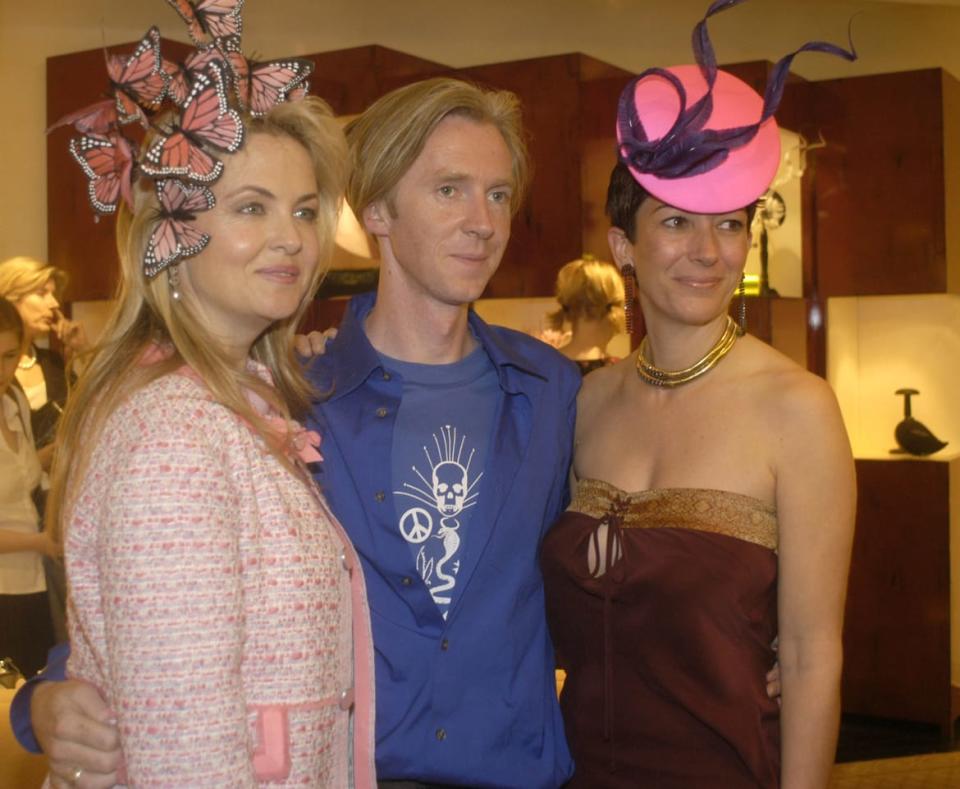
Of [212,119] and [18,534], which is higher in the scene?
[212,119]

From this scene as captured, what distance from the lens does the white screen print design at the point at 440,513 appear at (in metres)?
2.10

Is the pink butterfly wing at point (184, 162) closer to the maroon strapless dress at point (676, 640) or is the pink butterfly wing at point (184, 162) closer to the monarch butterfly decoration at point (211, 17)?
the monarch butterfly decoration at point (211, 17)

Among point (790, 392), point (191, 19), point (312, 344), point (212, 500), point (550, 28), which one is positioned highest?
point (550, 28)

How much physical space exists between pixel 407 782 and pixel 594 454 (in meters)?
0.70

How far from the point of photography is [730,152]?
86.6 inches

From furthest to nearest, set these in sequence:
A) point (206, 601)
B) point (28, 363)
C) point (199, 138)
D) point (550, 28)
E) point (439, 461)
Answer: point (550, 28), point (28, 363), point (439, 461), point (199, 138), point (206, 601)

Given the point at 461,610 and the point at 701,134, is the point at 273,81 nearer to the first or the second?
the point at 701,134

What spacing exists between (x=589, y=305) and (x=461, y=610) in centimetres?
334

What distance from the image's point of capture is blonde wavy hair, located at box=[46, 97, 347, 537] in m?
1.58

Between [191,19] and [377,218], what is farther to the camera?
[377,218]

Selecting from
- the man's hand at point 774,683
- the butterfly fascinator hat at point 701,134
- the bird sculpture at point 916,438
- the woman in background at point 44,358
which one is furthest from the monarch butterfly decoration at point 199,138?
the bird sculpture at point 916,438

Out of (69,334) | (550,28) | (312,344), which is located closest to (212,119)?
(312,344)

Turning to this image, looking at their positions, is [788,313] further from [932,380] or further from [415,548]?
[415,548]

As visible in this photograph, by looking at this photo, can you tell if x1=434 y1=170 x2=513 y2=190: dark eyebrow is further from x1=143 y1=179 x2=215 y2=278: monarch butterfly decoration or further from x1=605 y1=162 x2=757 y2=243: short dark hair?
x1=143 y1=179 x2=215 y2=278: monarch butterfly decoration
